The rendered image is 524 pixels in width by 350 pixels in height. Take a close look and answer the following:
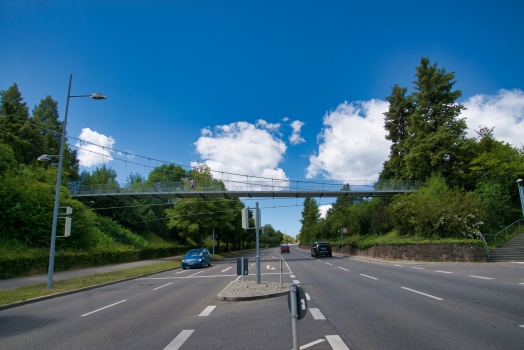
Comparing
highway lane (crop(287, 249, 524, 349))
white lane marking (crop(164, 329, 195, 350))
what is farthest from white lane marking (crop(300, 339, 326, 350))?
white lane marking (crop(164, 329, 195, 350))

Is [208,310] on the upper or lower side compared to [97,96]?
lower

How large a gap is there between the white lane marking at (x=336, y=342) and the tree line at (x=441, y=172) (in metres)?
25.3

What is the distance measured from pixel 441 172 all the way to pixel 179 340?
A: 38.9 m

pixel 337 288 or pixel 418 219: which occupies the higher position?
pixel 418 219

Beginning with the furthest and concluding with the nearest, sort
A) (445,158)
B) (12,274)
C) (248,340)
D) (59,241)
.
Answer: (445,158)
(59,241)
(12,274)
(248,340)

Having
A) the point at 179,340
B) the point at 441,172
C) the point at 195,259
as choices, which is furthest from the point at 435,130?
the point at 179,340

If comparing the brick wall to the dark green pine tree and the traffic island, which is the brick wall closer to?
the dark green pine tree

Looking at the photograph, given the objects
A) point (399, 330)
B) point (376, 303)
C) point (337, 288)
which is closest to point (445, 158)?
point (337, 288)

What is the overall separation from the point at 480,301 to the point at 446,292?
6.18 feet

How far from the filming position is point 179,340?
248 inches

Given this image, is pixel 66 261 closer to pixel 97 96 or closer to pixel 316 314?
pixel 97 96

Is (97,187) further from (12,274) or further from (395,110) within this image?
(395,110)

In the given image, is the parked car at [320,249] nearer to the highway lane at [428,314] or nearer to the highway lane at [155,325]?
the highway lane at [428,314]

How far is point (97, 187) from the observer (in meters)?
41.7
